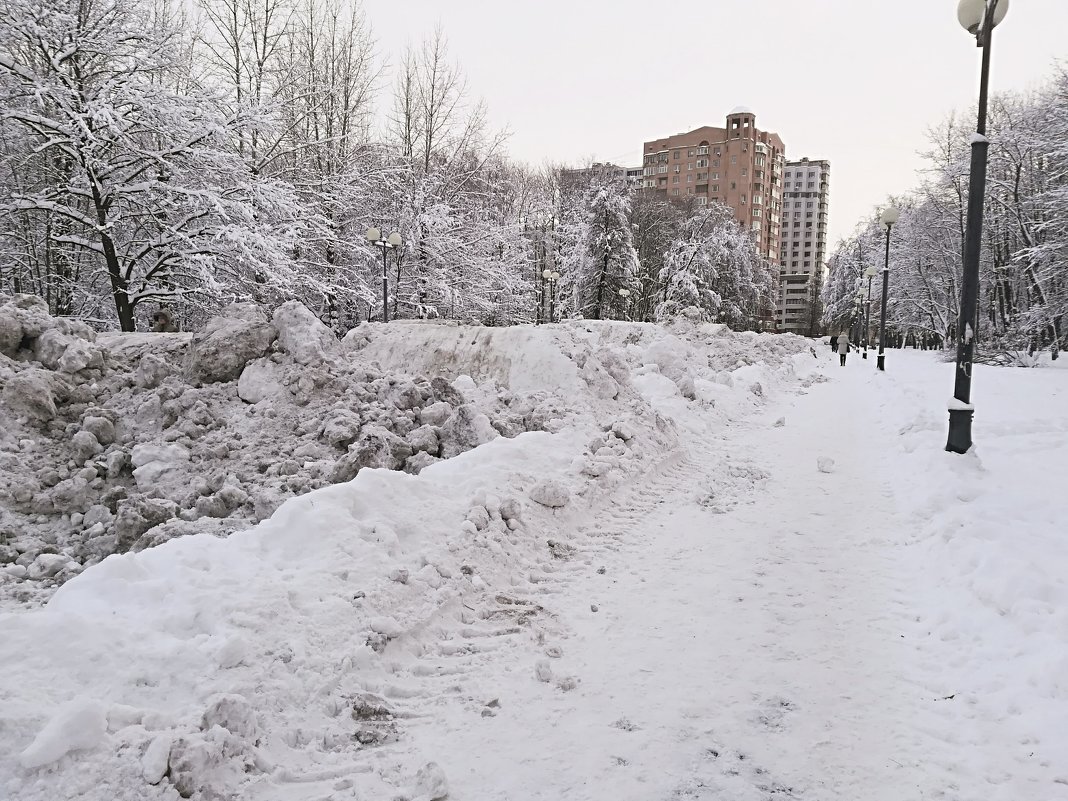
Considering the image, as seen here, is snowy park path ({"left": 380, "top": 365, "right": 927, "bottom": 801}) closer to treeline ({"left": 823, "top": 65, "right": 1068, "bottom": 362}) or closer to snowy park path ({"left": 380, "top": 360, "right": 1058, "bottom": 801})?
snowy park path ({"left": 380, "top": 360, "right": 1058, "bottom": 801})

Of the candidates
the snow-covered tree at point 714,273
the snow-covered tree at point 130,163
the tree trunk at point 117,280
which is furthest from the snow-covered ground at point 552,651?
the snow-covered tree at point 714,273

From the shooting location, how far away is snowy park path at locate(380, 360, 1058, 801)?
250 centimetres

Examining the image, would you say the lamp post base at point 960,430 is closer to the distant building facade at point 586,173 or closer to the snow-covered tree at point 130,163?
the snow-covered tree at point 130,163

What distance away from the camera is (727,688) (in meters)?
3.09

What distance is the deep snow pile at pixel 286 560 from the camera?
238 centimetres

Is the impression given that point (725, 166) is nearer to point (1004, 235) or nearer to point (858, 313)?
point (858, 313)

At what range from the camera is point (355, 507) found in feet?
13.7

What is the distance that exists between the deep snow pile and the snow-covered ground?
15mm

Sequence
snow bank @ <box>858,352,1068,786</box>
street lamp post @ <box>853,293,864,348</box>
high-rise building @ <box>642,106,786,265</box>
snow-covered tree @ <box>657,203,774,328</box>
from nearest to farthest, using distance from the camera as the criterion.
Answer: snow bank @ <box>858,352,1068,786</box>
snow-covered tree @ <box>657,203,774,328</box>
street lamp post @ <box>853,293,864,348</box>
high-rise building @ <box>642,106,786,265</box>

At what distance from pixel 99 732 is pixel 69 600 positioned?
97cm

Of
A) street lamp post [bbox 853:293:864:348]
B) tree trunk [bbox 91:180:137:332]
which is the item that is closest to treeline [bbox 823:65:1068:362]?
street lamp post [bbox 853:293:864:348]

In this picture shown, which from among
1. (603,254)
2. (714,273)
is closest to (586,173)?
(714,273)

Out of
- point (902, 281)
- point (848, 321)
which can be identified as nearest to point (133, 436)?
point (902, 281)

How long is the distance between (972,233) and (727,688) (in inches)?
264
